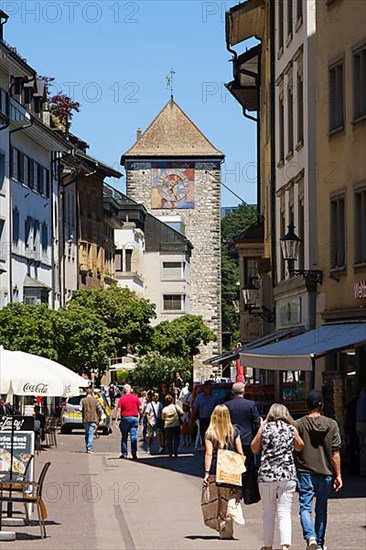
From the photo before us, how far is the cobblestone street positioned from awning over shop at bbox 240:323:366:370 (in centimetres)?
222

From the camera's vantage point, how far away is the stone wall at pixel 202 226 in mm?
129375

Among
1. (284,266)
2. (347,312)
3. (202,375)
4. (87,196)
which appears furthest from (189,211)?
(347,312)

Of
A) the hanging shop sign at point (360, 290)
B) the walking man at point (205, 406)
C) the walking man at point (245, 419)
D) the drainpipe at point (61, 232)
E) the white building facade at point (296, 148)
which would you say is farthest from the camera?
the drainpipe at point (61, 232)

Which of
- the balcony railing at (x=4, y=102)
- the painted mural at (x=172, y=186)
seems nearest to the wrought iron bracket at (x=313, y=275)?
the balcony railing at (x=4, y=102)

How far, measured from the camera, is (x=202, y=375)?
124500 mm

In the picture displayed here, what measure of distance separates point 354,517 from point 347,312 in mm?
10544

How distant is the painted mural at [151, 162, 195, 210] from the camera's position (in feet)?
424

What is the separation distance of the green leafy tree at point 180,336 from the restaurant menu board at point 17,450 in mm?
71358

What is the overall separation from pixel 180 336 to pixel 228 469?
266 ft

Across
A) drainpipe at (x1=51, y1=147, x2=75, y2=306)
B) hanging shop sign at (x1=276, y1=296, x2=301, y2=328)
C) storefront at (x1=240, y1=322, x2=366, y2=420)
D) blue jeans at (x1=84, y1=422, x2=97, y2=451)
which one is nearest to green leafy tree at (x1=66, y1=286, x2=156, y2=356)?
drainpipe at (x1=51, y1=147, x2=75, y2=306)

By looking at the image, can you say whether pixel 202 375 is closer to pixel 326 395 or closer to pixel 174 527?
pixel 326 395

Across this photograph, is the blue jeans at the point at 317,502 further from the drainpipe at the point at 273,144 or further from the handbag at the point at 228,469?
the drainpipe at the point at 273,144

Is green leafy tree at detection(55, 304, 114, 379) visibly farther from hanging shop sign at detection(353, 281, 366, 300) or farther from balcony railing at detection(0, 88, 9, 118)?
hanging shop sign at detection(353, 281, 366, 300)

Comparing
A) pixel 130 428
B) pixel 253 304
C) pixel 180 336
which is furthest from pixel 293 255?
pixel 180 336
